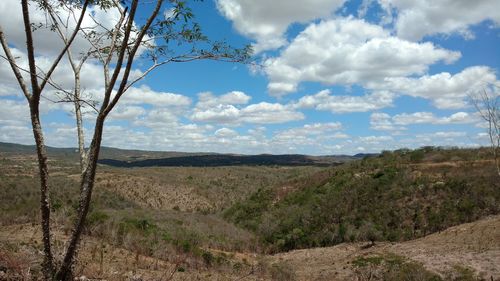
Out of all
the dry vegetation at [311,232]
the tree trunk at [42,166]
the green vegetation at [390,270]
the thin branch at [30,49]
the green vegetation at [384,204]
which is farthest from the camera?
the green vegetation at [384,204]

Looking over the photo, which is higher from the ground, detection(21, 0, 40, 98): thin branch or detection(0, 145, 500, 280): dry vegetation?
detection(21, 0, 40, 98): thin branch

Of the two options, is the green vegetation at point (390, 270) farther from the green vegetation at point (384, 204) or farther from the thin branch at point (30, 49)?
the thin branch at point (30, 49)

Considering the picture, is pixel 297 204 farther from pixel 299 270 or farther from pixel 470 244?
pixel 470 244

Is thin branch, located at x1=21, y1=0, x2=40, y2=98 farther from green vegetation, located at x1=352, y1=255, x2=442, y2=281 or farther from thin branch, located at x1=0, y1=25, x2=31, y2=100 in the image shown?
green vegetation, located at x1=352, y1=255, x2=442, y2=281

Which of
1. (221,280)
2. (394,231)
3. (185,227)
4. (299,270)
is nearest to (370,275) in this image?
(299,270)

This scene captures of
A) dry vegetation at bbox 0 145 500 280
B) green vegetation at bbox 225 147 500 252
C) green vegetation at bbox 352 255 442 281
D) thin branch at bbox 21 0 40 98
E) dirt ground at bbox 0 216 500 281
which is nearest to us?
thin branch at bbox 21 0 40 98

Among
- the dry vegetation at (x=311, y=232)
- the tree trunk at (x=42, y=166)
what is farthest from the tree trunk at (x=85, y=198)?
the dry vegetation at (x=311, y=232)

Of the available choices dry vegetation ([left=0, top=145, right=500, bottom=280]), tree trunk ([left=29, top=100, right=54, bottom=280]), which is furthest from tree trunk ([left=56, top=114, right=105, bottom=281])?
dry vegetation ([left=0, top=145, right=500, bottom=280])

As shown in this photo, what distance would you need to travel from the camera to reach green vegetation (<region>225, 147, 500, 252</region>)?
21.8 metres

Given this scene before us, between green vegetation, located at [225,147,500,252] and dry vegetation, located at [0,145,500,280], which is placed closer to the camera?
dry vegetation, located at [0,145,500,280]

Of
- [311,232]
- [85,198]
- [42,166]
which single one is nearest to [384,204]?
[311,232]

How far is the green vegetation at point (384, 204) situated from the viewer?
21844 mm

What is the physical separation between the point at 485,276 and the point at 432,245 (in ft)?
14.7

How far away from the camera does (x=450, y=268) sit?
13.9 metres
